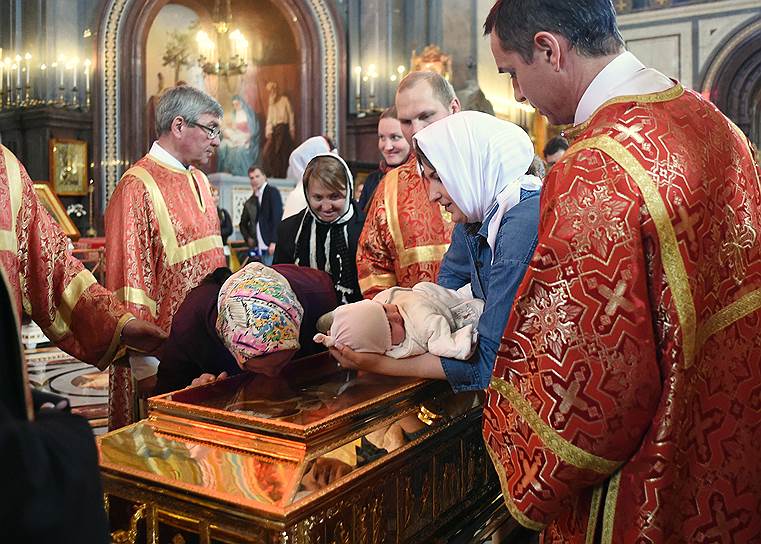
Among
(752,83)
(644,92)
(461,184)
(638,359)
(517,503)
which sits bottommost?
(517,503)

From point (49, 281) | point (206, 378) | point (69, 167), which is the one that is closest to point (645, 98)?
point (206, 378)

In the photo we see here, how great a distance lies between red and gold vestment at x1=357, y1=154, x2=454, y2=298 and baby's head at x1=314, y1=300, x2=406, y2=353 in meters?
1.10

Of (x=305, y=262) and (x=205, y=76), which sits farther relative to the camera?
(x=205, y=76)

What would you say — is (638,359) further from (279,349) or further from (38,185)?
(38,185)

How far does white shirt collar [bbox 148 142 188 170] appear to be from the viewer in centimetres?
330

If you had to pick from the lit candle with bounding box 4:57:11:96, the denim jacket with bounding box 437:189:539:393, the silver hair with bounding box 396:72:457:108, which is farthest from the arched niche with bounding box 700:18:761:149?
the denim jacket with bounding box 437:189:539:393

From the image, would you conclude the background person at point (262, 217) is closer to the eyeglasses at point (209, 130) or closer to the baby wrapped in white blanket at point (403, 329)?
the eyeglasses at point (209, 130)

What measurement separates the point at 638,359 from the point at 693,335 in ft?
0.38

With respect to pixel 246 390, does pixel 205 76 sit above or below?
above

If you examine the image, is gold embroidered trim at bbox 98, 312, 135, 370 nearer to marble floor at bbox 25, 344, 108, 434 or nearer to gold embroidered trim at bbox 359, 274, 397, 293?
gold embroidered trim at bbox 359, 274, 397, 293

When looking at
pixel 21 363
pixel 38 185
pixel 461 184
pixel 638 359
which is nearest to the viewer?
pixel 21 363

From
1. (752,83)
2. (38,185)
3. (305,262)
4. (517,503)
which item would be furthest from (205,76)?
(517,503)

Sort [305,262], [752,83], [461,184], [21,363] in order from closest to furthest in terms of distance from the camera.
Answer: [21,363] → [461,184] → [305,262] → [752,83]

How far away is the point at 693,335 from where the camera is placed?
4.42 ft
